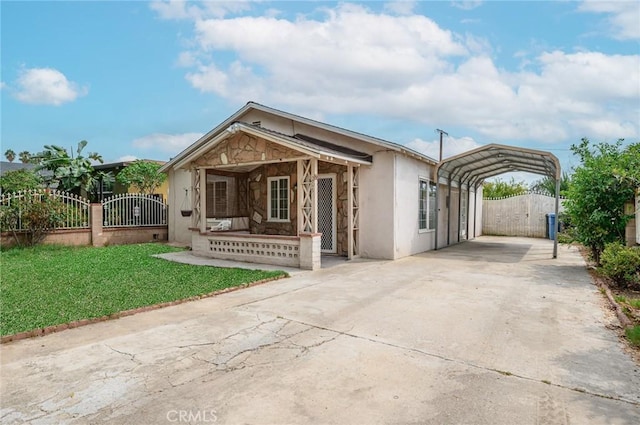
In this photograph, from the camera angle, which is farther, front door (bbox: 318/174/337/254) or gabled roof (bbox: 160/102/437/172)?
front door (bbox: 318/174/337/254)

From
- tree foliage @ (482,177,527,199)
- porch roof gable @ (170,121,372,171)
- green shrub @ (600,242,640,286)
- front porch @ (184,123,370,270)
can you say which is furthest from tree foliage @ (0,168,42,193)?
tree foliage @ (482,177,527,199)

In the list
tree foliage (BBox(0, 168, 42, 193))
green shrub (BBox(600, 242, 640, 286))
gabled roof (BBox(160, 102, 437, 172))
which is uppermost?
gabled roof (BBox(160, 102, 437, 172))

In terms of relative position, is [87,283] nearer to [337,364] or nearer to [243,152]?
[243,152]

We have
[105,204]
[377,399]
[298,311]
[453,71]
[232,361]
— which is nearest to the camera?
[377,399]

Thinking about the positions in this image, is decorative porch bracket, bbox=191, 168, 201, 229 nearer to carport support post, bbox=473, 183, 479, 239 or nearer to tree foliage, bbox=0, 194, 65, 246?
tree foliage, bbox=0, 194, 65, 246

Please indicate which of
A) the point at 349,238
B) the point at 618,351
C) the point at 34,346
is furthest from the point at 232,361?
the point at 349,238

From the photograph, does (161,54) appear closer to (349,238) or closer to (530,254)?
(349,238)

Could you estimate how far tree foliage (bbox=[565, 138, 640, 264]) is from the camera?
9562 mm

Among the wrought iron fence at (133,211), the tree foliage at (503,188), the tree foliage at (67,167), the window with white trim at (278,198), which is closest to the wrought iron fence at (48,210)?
the wrought iron fence at (133,211)

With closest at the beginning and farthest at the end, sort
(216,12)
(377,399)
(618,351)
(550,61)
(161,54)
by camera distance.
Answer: (377,399) < (618,351) < (216,12) < (550,61) < (161,54)

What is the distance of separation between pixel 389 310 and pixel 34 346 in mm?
4777

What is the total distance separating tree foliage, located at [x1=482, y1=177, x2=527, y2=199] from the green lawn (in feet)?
78.1

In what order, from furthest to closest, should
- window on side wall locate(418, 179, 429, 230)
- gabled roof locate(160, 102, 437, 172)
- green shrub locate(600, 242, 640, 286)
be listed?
window on side wall locate(418, 179, 429, 230) < gabled roof locate(160, 102, 437, 172) < green shrub locate(600, 242, 640, 286)

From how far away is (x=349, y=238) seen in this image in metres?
11.9
